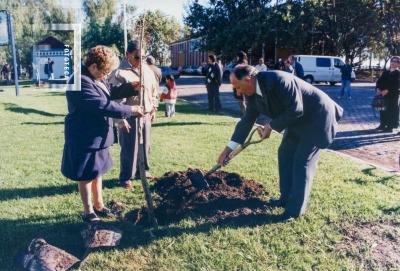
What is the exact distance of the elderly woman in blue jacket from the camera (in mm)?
3926

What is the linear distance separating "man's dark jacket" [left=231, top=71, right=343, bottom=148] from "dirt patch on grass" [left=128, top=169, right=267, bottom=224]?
33.7 inches

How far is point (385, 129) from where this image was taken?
34.4ft

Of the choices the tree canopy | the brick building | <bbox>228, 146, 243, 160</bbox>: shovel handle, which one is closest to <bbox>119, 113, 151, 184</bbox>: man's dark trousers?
<bbox>228, 146, 243, 160</bbox>: shovel handle

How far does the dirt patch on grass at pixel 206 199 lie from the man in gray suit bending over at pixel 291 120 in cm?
50

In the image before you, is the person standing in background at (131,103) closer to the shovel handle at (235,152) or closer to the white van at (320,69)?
the shovel handle at (235,152)

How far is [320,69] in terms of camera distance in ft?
93.0

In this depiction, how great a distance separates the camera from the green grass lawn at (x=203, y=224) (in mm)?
3752

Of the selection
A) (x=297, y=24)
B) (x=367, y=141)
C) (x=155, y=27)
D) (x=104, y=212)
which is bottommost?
(x=104, y=212)

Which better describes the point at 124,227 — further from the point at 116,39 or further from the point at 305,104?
the point at 116,39

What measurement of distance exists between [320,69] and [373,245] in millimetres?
25760

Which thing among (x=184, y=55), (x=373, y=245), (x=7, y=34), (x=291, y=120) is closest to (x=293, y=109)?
(x=291, y=120)

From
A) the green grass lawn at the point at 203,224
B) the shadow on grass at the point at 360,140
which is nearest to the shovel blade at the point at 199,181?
the green grass lawn at the point at 203,224

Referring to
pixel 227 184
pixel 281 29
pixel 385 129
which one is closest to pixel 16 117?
pixel 227 184

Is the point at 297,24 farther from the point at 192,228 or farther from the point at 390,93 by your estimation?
the point at 192,228
